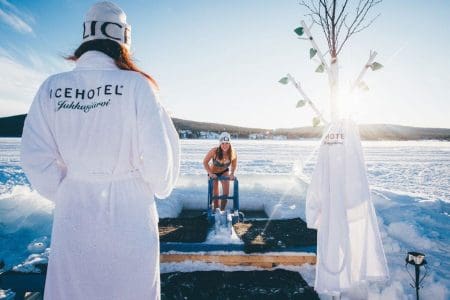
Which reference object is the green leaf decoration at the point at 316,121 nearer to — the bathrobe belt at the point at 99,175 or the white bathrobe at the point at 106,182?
the white bathrobe at the point at 106,182

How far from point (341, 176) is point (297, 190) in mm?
6280

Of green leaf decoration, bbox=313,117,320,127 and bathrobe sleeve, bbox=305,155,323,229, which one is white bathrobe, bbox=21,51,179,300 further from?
green leaf decoration, bbox=313,117,320,127

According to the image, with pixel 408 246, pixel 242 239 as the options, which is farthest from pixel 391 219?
pixel 242 239

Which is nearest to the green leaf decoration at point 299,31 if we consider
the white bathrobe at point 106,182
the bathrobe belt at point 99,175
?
the white bathrobe at point 106,182

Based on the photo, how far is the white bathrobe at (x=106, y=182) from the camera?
128cm

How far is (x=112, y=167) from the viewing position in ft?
4.27

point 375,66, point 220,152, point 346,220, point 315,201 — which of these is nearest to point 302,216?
point 220,152

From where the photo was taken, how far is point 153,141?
126cm

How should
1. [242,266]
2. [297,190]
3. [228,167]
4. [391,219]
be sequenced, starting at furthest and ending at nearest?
[297,190] → [228,167] → [391,219] → [242,266]

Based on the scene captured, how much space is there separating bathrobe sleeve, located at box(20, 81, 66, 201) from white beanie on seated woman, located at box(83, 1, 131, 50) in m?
0.34

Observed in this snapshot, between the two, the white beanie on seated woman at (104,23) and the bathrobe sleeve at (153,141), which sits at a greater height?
the white beanie on seated woman at (104,23)

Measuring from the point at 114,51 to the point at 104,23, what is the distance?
131 mm

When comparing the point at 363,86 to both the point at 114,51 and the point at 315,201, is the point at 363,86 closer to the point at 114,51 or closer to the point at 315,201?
the point at 315,201

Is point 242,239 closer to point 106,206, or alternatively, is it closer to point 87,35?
point 106,206
